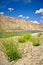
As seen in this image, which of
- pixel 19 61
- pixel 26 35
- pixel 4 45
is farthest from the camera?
pixel 26 35

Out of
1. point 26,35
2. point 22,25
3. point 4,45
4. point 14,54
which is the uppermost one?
point 22,25

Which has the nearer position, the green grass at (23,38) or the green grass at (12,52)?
the green grass at (12,52)

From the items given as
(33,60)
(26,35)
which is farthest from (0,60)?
(26,35)

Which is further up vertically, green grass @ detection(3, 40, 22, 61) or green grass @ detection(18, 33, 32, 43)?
green grass @ detection(18, 33, 32, 43)

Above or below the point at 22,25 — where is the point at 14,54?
below

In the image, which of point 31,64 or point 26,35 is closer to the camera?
point 31,64

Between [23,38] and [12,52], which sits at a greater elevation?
[23,38]

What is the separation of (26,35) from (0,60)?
Result: 23.8 feet

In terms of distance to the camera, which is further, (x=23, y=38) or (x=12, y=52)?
(x=23, y=38)

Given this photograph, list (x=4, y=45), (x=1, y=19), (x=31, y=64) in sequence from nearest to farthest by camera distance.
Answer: (x=31, y=64)
(x=4, y=45)
(x=1, y=19)

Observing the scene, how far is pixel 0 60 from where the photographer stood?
986 cm

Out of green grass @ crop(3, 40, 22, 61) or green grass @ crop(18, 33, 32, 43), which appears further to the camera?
green grass @ crop(18, 33, 32, 43)

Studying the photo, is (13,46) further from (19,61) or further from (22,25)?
(22,25)

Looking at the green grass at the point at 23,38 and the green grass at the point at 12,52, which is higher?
the green grass at the point at 23,38
